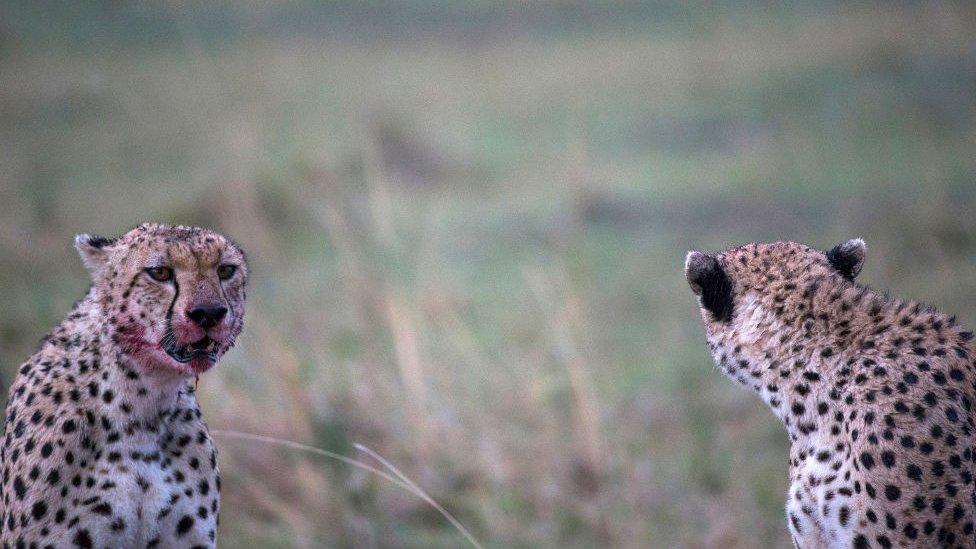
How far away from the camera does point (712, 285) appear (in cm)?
336

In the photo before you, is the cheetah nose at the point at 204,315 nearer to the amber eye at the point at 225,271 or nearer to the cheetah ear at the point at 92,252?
the amber eye at the point at 225,271

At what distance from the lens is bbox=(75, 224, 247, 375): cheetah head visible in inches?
111

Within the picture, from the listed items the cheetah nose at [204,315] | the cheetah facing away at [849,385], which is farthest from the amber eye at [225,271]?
the cheetah facing away at [849,385]

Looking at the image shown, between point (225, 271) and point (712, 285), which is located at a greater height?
point (225, 271)

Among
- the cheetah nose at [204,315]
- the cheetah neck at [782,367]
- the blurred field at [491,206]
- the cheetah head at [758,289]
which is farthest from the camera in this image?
the blurred field at [491,206]

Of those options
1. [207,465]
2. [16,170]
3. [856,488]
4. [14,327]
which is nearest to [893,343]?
[856,488]

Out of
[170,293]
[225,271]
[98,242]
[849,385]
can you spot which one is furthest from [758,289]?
[98,242]

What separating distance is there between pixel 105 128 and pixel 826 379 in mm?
8613

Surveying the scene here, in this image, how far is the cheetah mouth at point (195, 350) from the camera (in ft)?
9.23

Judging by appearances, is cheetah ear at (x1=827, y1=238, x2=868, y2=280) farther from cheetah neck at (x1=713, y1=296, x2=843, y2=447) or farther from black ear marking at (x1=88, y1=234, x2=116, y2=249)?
black ear marking at (x1=88, y1=234, x2=116, y2=249)

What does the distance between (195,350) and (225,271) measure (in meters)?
0.20

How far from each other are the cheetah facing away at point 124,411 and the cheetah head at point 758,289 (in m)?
1.01

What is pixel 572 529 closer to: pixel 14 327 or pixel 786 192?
pixel 14 327

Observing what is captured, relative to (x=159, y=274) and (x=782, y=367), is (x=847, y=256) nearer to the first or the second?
(x=782, y=367)
